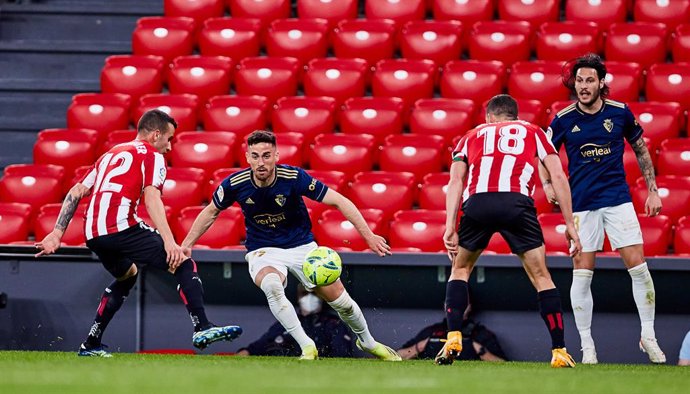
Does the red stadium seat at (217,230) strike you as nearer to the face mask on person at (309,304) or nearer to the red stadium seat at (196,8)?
the face mask on person at (309,304)

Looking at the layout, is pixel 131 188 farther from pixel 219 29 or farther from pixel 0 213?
pixel 219 29

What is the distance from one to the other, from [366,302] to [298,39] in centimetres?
362

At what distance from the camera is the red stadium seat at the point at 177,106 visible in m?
11.1

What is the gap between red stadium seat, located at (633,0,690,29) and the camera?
38.4 feet

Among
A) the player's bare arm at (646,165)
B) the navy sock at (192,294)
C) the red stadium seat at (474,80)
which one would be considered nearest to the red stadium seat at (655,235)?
the player's bare arm at (646,165)

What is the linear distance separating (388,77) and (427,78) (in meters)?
0.38

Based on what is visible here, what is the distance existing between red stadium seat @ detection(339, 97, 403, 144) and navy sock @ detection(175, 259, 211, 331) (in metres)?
3.26

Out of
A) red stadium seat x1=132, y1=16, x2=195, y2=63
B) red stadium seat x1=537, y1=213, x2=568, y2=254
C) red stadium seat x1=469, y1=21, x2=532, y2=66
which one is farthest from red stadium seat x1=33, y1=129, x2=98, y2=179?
red stadium seat x1=537, y1=213, x2=568, y2=254

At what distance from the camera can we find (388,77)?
11211 millimetres

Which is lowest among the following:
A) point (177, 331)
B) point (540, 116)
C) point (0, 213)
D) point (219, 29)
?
point (177, 331)

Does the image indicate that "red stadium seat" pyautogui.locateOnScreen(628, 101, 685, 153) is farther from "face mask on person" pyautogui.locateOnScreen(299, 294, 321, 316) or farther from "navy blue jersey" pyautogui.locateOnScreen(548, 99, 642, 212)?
"face mask on person" pyautogui.locateOnScreen(299, 294, 321, 316)

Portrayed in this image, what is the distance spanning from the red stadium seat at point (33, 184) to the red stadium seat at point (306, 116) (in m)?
2.06

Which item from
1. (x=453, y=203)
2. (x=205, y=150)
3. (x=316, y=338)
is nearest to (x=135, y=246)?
(x=316, y=338)

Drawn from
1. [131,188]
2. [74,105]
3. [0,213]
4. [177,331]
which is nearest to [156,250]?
[131,188]
